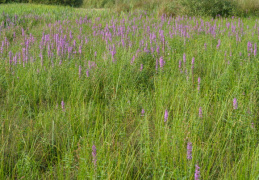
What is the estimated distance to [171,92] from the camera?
113 inches

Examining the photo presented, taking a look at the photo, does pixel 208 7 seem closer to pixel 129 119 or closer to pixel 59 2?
pixel 129 119

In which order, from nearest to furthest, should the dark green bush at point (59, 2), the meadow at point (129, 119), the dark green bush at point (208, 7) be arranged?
the meadow at point (129, 119), the dark green bush at point (208, 7), the dark green bush at point (59, 2)

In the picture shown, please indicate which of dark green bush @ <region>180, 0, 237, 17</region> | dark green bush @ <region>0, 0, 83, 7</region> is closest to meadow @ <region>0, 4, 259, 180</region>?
dark green bush @ <region>180, 0, 237, 17</region>

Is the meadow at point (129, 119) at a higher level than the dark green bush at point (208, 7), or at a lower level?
lower

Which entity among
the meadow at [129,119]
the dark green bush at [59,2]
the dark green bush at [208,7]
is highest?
the dark green bush at [59,2]

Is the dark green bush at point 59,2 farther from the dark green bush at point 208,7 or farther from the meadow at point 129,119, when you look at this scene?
the meadow at point 129,119

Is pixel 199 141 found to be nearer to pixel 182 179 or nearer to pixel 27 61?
pixel 182 179

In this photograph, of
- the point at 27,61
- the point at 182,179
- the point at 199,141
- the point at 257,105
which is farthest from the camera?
the point at 27,61

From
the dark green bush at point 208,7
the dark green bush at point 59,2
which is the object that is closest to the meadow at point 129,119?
the dark green bush at point 208,7

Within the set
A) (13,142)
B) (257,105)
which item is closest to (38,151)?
(13,142)

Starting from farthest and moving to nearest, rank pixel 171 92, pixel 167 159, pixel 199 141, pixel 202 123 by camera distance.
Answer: pixel 171 92
pixel 202 123
pixel 199 141
pixel 167 159

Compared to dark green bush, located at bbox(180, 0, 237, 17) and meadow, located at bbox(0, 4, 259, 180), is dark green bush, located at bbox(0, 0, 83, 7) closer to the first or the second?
dark green bush, located at bbox(180, 0, 237, 17)

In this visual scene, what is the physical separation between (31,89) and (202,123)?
6.20ft

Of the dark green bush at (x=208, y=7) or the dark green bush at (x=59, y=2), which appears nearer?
the dark green bush at (x=208, y=7)
